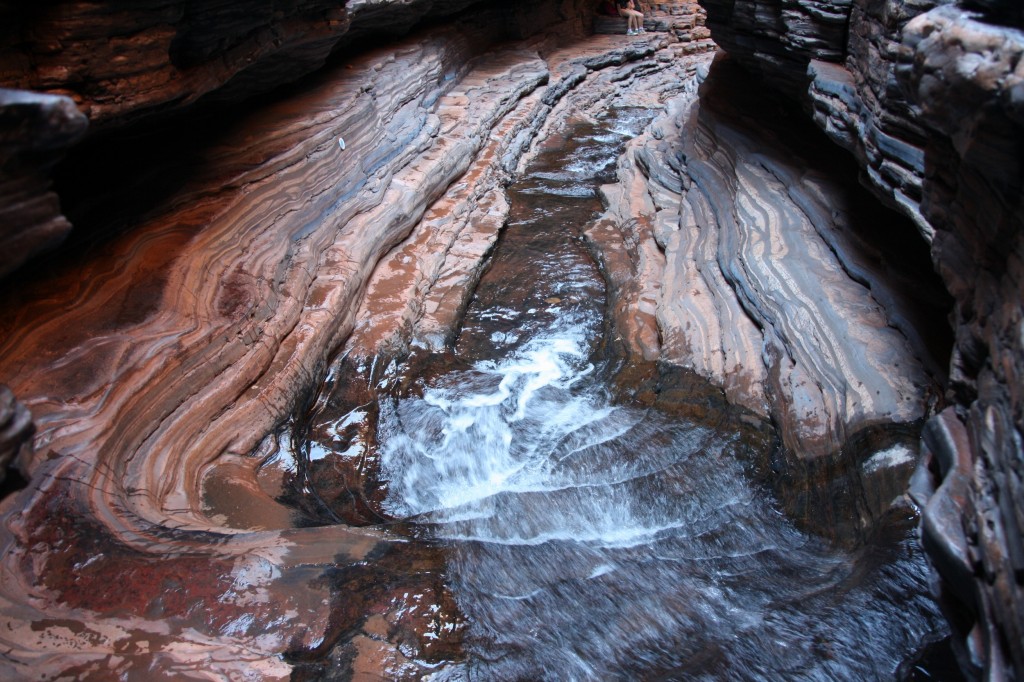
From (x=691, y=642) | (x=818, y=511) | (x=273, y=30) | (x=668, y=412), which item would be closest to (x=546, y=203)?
(x=273, y=30)

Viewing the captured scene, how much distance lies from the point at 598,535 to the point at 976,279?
7.26 feet

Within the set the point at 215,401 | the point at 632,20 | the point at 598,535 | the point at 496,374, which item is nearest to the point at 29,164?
the point at 215,401

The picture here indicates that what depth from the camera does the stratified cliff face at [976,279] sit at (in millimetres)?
2223

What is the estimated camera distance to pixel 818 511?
3646 millimetres

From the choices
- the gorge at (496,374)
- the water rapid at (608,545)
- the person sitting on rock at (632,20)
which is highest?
the person sitting on rock at (632,20)

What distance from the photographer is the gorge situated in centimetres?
275

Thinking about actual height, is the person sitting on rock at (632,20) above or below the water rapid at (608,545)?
above

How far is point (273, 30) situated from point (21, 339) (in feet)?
10.9

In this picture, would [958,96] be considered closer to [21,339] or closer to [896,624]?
[896,624]

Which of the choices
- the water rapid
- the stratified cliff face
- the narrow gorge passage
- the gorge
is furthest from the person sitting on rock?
the stratified cliff face

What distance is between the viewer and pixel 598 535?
12.3 feet

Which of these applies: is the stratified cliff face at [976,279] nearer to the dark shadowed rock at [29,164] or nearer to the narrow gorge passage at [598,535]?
the narrow gorge passage at [598,535]

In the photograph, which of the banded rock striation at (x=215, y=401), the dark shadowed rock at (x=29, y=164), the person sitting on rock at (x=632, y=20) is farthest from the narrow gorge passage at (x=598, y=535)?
the person sitting on rock at (x=632, y=20)

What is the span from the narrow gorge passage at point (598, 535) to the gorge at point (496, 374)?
2 centimetres
